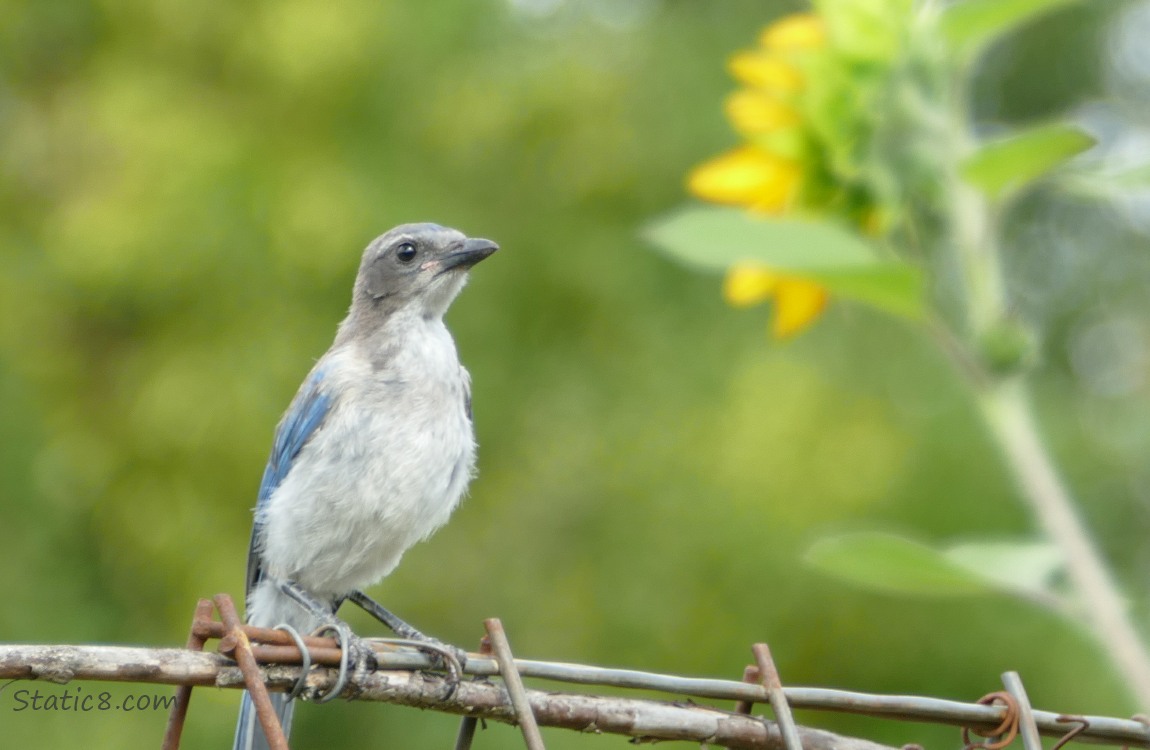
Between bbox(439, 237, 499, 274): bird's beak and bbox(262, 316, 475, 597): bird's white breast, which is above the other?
bbox(439, 237, 499, 274): bird's beak

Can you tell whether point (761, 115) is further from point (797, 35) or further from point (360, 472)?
point (360, 472)

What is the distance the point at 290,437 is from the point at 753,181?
1681 millimetres

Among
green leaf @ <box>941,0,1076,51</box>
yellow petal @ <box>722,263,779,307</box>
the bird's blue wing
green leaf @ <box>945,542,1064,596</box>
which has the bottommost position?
green leaf @ <box>945,542,1064,596</box>

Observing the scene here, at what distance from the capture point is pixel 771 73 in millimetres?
2729

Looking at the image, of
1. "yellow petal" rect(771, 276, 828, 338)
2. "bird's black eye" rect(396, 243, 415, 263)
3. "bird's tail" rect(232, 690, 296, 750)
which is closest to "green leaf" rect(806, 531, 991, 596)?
"yellow petal" rect(771, 276, 828, 338)

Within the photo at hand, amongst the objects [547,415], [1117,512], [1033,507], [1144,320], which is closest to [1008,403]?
[1033,507]

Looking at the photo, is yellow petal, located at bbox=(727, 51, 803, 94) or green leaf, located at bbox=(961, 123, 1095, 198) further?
yellow petal, located at bbox=(727, 51, 803, 94)

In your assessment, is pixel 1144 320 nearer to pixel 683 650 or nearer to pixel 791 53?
pixel 683 650

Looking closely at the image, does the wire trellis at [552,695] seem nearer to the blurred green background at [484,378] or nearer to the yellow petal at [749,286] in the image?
the yellow petal at [749,286]

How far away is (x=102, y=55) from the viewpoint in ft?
30.5

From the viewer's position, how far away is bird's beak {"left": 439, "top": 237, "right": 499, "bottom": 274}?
4168mm

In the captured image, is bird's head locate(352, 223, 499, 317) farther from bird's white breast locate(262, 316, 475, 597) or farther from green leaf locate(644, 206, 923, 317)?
green leaf locate(644, 206, 923, 317)

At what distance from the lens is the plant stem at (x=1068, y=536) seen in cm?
220

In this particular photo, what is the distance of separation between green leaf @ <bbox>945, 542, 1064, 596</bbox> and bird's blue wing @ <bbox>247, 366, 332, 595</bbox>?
186cm
